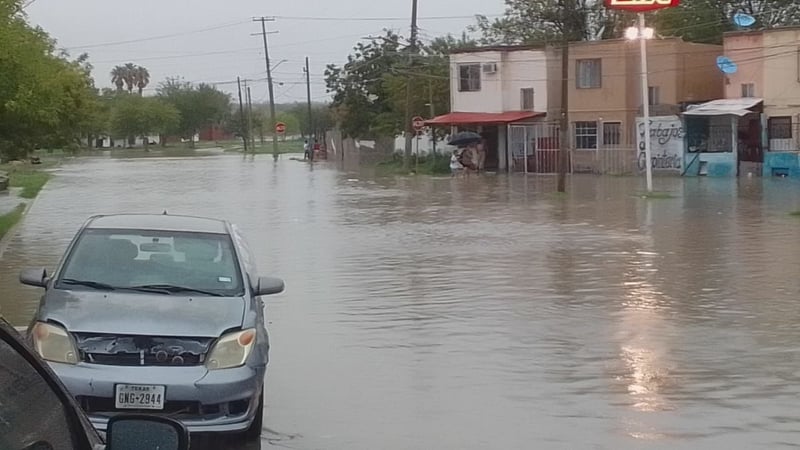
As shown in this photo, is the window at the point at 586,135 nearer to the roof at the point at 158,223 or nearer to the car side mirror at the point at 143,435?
the roof at the point at 158,223

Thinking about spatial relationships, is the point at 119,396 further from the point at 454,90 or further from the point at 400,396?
Answer: the point at 454,90

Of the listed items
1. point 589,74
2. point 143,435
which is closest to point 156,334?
point 143,435

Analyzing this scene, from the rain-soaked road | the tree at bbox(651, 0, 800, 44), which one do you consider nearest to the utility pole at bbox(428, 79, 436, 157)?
the tree at bbox(651, 0, 800, 44)

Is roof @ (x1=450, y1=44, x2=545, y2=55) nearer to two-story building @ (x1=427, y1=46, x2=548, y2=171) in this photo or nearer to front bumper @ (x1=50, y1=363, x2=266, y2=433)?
two-story building @ (x1=427, y1=46, x2=548, y2=171)

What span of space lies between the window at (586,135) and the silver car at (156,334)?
167 ft

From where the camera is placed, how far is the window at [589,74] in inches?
2327

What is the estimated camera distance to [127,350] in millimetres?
8352

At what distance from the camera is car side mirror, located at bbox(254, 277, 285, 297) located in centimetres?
962

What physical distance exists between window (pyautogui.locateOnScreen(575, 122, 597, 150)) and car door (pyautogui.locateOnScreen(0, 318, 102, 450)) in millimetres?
57089

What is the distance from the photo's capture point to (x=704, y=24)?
7338cm

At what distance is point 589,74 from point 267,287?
168 feet

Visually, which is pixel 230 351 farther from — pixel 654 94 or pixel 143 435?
pixel 654 94

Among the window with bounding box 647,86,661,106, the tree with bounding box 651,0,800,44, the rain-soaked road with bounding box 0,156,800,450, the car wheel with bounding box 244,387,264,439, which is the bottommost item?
the rain-soaked road with bounding box 0,156,800,450

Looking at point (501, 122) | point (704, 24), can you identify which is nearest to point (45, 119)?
point (501, 122)
